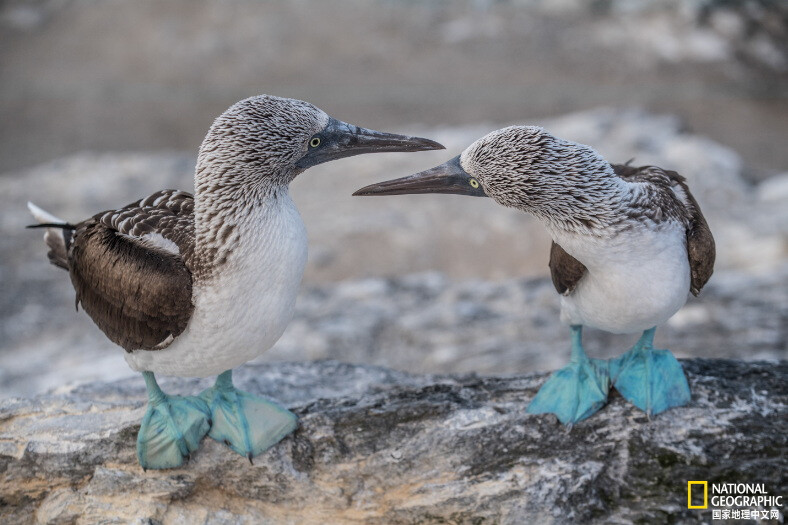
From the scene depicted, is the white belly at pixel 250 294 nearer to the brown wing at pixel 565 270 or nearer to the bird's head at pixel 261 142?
the bird's head at pixel 261 142

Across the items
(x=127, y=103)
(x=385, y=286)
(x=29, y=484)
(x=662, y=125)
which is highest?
(x=127, y=103)

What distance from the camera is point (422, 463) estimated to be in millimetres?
3562

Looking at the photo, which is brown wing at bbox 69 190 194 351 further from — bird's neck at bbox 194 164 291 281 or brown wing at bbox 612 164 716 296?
brown wing at bbox 612 164 716 296

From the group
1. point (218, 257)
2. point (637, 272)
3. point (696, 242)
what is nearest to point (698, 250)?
point (696, 242)

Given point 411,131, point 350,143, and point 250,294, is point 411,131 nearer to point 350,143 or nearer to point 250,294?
point 350,143

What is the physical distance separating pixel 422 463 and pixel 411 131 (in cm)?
709

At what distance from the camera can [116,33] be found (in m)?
13.6

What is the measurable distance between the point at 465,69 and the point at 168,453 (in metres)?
9.96

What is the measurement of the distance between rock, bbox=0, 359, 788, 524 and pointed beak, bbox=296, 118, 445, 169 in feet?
3.64

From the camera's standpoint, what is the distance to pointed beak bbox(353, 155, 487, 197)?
340 centimetres

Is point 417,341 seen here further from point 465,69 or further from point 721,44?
point 721,44

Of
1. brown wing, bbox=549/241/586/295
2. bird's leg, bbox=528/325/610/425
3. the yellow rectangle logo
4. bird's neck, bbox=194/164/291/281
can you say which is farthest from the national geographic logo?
bird's neck, bbox=194/164/291/281

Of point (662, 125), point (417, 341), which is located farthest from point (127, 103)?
point (417, 341)

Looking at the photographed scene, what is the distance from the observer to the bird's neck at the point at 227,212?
323 centimetres
